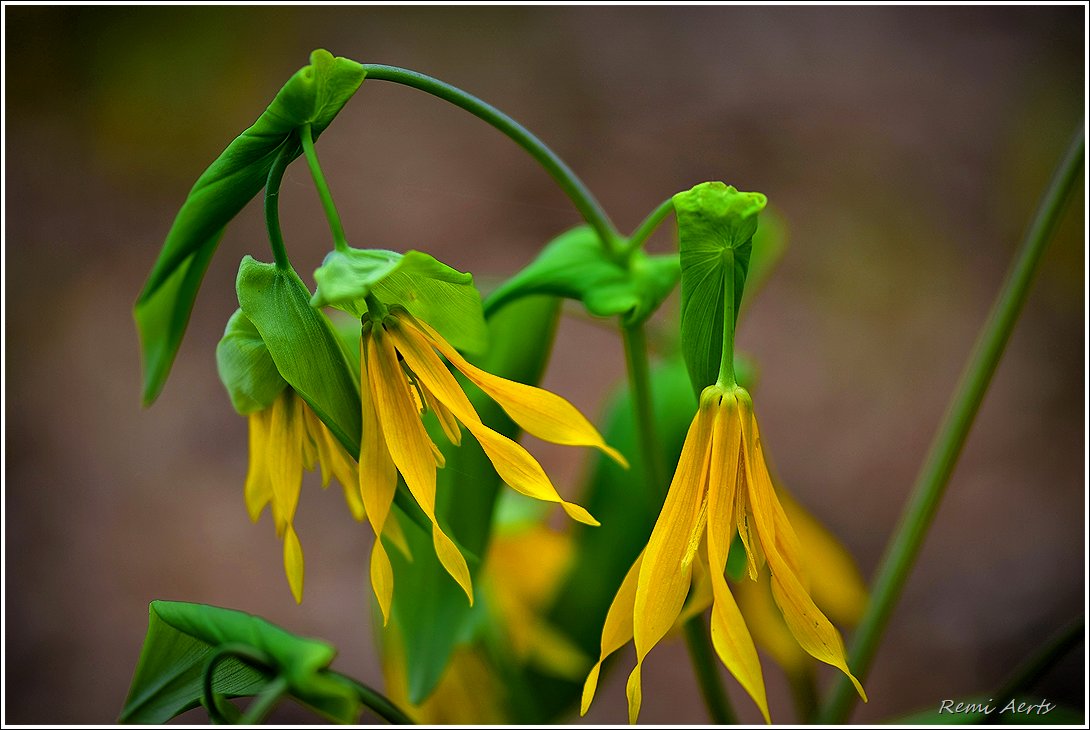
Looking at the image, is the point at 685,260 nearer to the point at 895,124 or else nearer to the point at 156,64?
the point at 156,64

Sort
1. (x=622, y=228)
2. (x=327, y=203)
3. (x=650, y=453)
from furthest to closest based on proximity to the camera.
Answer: (x=622, y=228) < (x=650, y=453) < (x=327, y=203)

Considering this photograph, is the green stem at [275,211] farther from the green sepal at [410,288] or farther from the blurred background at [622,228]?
the blurred background at [622,228]

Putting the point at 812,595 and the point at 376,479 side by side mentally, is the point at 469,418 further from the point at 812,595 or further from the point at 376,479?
the point at 812,595

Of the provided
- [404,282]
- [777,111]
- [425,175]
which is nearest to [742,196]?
[404,282]

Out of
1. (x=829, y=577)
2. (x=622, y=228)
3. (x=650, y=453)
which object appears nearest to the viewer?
(x=650, y=453)

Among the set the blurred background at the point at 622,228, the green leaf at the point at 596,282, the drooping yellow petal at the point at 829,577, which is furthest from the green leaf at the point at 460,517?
the blurred background at the point at 622,228
